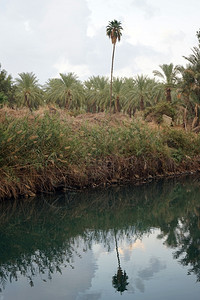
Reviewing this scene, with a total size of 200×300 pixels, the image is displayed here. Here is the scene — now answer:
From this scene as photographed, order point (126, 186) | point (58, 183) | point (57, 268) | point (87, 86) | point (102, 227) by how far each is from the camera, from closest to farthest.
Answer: point (57, 268) < point (102, 227) < point (58, 183) < point (126, 186) < point (87, 86)

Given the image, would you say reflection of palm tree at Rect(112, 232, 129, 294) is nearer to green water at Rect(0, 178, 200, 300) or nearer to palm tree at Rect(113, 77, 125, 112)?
green water at Rect(0, 178, 200, 300)

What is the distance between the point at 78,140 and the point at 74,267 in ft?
30.9

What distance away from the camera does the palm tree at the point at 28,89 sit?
50.4 metres

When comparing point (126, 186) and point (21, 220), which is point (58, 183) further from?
point (21, 220)

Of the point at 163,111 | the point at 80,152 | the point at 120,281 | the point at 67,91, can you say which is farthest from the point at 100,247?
the point at 67,91

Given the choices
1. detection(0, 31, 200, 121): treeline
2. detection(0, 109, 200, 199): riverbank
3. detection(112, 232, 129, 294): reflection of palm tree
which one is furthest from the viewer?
detection(0, 31, 200, 121): treeline

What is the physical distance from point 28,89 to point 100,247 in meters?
44.0

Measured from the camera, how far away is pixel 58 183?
15.9 meters

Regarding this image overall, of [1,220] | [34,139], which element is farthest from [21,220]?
[34,139]

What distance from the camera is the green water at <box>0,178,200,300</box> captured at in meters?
6.11

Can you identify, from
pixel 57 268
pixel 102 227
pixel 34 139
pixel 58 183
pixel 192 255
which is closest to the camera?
pixel 57 268

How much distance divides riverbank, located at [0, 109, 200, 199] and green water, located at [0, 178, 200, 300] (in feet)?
3.28

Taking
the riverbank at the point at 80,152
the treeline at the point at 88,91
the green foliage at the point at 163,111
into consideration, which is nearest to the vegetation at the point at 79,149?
the riverbank at the point at 80,152

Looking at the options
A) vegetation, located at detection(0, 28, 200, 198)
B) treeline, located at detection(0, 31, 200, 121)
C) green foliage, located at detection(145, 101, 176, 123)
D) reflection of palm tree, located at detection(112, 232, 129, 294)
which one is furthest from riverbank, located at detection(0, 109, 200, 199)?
treeline, located at detection(0, 31, 200, 121)
